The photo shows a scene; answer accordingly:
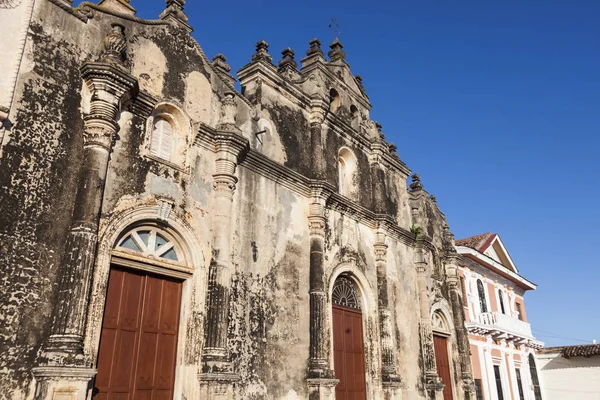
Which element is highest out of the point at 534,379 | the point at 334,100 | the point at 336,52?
the point at 336,52

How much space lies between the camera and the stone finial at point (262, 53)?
441 inches

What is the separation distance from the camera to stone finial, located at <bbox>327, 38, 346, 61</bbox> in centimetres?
1511

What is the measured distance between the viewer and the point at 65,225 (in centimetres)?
670

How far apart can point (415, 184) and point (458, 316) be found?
15.2 ft

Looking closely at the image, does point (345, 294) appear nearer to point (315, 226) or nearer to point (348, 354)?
point (348, 354)

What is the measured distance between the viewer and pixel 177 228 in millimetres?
8117

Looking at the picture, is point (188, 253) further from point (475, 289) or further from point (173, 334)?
point (475, 289)

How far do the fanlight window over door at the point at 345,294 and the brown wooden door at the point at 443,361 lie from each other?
429cm

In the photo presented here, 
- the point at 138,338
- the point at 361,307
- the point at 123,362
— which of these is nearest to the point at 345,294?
the point at 361,307

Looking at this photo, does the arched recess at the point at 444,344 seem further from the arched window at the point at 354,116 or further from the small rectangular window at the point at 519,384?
the small rectangular window at the point at 519,384

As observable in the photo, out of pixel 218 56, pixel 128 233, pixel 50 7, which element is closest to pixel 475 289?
pixel 218 56

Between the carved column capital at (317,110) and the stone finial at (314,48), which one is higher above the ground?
the stone finial at (314,48)

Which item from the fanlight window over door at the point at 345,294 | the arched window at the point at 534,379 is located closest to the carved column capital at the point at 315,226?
the fanlight window over door at the point at 345,294

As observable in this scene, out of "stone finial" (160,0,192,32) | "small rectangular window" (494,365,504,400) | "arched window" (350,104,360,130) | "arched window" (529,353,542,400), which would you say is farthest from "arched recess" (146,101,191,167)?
"arched window" (529,353,542,400)
